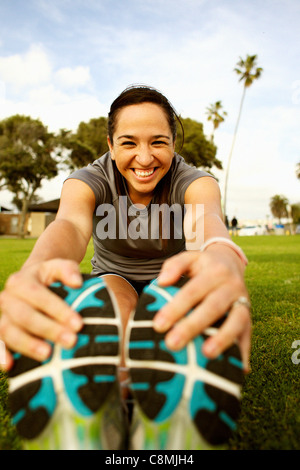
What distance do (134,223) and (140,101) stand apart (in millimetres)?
759

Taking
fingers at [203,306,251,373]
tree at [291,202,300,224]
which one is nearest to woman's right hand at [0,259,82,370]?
fingers at [203,306,251,373]

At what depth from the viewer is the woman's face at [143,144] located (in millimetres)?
2039

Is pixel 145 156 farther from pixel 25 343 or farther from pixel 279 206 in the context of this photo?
pixel 279 206

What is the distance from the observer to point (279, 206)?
9675 centimetres

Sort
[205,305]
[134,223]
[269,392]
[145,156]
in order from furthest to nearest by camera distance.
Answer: [134,223] < [145,156] < [269,392] < [205,305]

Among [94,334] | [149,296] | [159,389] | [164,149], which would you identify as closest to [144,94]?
[164,149]

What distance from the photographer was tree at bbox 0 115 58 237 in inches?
1193

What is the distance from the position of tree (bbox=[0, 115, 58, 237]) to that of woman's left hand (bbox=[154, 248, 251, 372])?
31.2 meters

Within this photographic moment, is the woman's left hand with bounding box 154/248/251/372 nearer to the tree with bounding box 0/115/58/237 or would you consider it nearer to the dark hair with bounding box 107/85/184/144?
the dark hair with bounding box 107/85/184/144

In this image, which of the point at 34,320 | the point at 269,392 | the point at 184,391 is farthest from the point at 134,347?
the point at 269,392

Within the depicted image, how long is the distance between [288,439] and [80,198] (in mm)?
1476

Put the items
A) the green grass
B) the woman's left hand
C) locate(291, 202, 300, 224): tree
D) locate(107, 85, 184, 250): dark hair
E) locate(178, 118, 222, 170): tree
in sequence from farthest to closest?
locate(291, 202, 300, 224): tree, locate(178, 118, 222, 170): tree, locate(107, 85, 184, 250): dark hair, the green grass, the woman's left hand

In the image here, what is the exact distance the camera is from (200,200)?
2.03 m

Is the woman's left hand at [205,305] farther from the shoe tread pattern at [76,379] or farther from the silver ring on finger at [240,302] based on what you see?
the shoe tread pattern at [76,379]
